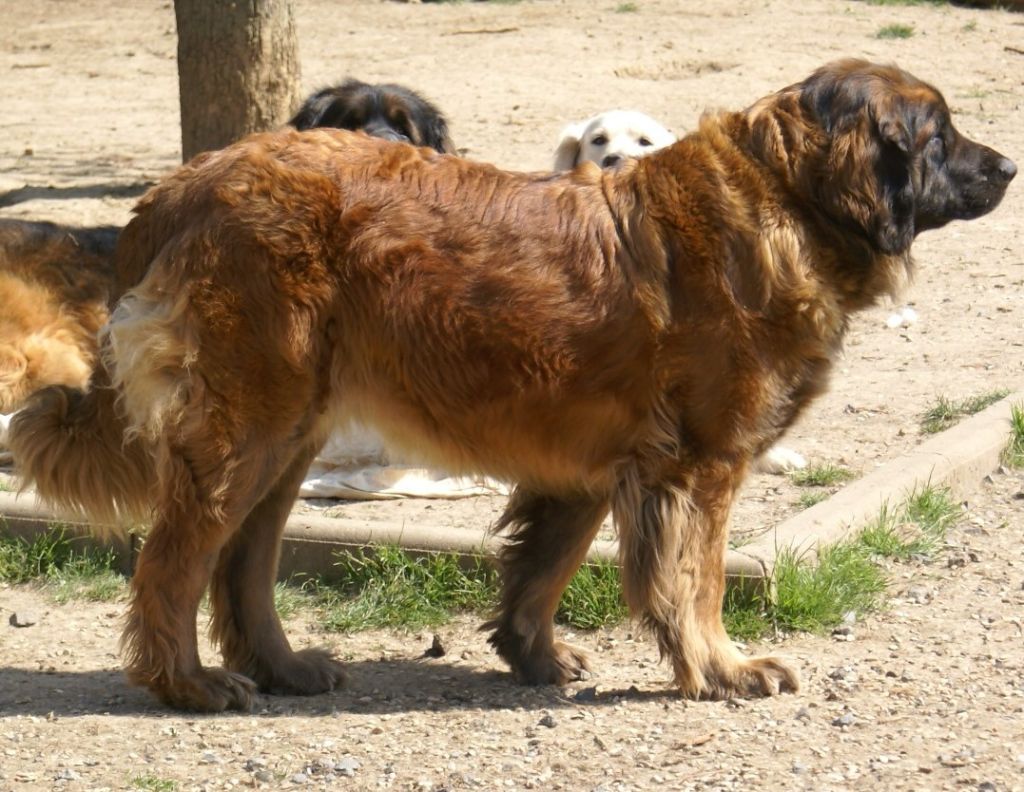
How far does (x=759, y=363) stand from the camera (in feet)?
15.0

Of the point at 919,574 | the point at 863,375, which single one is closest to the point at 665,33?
the point at 863,375

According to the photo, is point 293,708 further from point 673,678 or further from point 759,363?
point 759,363

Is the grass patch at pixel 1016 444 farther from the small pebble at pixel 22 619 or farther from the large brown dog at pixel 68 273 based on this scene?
the small pebble at pixel 22 619

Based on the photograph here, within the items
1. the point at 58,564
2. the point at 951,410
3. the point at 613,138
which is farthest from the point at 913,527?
the point at 58,564

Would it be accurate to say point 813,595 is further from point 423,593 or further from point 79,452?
point 79,452

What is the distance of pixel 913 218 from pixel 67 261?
487cm

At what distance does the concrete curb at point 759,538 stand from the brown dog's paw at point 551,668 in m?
0.51

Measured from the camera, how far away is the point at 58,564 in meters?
6.10

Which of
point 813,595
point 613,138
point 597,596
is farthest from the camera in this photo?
point 613,138

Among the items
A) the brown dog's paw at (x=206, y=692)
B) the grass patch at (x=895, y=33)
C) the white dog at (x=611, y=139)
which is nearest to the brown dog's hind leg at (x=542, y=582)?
the brown dog's paw at (x=206, y=692)

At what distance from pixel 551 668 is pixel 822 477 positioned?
1986 millimetres

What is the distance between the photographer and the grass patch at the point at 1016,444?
21.9ft

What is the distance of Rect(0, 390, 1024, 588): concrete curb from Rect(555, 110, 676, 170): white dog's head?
2247 millimetres

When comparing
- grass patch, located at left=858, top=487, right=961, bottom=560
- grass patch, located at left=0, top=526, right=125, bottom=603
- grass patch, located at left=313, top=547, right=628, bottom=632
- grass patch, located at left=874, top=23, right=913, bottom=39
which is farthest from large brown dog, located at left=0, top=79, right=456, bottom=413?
grass patch, located at left=874, top=23, right=913, bottom=39
